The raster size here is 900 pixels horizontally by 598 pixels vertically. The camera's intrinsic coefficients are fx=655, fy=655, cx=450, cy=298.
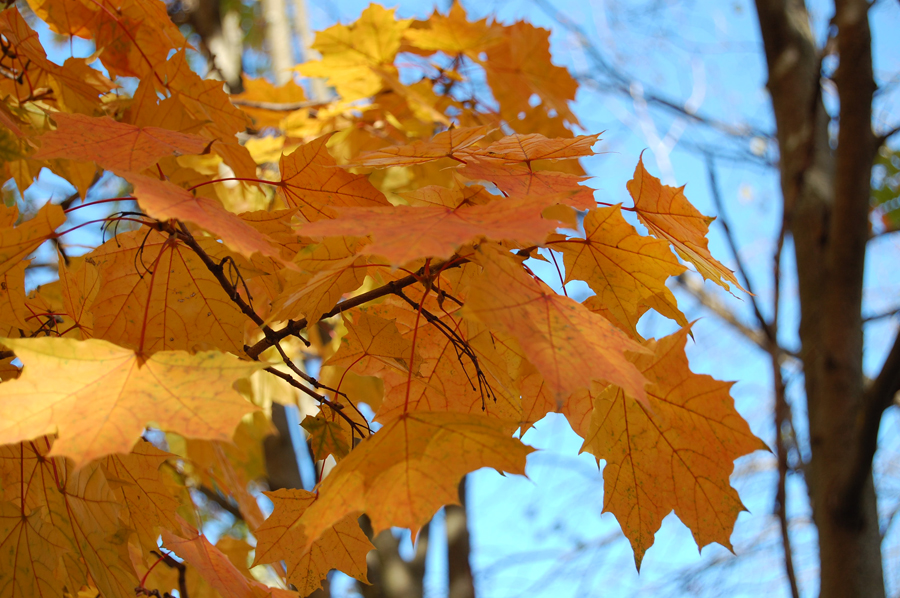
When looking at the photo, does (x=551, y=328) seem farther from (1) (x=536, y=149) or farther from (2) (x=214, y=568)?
(2) (x=214, y=568)

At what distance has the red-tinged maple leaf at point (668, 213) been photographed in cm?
87

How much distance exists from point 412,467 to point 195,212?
0.35 metres

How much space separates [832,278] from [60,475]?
73.5 inches

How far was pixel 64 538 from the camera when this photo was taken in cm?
82

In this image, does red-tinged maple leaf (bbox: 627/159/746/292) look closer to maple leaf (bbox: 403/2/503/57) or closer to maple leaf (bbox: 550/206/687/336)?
maple leaf (bbox: 550/206/687/336)

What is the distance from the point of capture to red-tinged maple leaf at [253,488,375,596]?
98 cm

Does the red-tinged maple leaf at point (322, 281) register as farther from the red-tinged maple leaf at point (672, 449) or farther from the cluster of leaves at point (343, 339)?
the red-tinged maple leaf at point (672, 449)

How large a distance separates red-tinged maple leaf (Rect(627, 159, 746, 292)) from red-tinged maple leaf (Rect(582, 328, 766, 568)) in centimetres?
13

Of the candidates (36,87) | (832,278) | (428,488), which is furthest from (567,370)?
(832,278)

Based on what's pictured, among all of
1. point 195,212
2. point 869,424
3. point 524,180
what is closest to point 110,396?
point 195,212

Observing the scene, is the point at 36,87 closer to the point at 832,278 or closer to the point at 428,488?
the point at 428,488

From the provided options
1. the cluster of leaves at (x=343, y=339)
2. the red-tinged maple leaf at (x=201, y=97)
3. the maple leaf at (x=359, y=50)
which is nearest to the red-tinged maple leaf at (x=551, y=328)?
the cluster of leaves at (x=343, y=339)

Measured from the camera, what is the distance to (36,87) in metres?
1.30

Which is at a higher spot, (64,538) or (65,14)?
(65,14)
